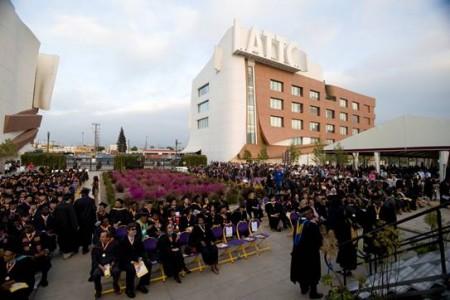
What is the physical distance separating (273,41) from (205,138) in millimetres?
20984

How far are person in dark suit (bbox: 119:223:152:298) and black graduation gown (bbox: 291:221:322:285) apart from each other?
3022 mm

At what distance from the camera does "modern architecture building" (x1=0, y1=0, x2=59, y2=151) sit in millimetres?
30812

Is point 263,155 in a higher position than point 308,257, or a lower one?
higher

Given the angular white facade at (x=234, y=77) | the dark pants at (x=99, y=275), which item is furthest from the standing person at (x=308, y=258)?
the angular white facade at (x=234, y=77)

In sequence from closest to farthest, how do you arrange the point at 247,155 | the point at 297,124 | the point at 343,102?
the point at 247,155 < the point at 297,124 < the point at 343,102

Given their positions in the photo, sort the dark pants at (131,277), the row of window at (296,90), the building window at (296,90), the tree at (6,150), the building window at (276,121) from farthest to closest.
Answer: the building window at (296,90), the row of window at (296,90), the building window at (276,121), the tree at (6,150), the dark pants at (131,277)

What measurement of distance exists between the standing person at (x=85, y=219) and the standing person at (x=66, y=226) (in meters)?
0.31

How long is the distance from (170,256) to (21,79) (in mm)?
43307

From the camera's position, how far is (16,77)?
33938 mm

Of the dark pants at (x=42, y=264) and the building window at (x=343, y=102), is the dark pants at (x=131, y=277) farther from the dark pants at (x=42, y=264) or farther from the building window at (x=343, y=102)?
the building window at (x=343, y=102)

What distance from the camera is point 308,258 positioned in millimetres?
4680

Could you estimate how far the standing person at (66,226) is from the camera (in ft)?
21.3

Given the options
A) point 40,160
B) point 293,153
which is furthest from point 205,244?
point 40,160

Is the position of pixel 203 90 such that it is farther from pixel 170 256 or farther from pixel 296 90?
pixel 170 256
